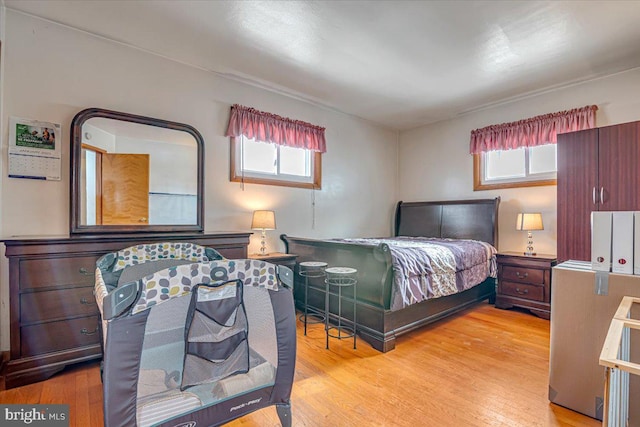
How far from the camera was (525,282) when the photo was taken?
11.5ft

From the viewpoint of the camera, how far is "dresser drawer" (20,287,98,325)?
1.99 meters

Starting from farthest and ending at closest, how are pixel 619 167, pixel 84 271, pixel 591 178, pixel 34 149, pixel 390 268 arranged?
pixel 591 178 < pixel 619 167 < pixel 390 268 < pixel 34 149 < pixel 84 271

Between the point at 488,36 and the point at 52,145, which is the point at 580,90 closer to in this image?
the point at 488,36

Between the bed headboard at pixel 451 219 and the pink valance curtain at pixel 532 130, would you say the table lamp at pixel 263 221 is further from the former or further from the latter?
the pink valance curtain at pixel 532 130

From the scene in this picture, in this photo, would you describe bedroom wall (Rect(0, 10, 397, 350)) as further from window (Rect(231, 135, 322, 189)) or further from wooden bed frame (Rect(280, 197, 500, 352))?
wooden bed frame (Rect(280, 197, 500, 352))

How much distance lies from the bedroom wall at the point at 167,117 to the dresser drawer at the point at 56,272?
50 cm

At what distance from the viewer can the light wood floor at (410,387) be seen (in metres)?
1.66

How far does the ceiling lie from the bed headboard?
1.54 m

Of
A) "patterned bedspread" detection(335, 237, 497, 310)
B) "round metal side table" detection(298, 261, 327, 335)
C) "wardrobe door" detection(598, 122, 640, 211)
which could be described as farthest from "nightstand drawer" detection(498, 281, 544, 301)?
"round metal side table" detection(298, 261, 327, 335)

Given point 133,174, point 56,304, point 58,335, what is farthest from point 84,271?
point 133,174

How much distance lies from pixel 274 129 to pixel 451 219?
2844 mm

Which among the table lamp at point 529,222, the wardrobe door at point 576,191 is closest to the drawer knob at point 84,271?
the wardrobe door at point 576,191

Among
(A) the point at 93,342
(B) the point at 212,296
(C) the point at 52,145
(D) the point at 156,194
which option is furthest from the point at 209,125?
(B) the point at 212,296

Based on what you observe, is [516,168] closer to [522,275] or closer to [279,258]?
[522,275]
